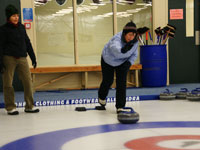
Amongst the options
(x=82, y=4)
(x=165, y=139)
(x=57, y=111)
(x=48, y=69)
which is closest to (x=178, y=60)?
(x=82, y=4)

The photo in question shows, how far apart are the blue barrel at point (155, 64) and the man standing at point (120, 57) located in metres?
3.07

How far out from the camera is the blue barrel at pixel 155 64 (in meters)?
7.59

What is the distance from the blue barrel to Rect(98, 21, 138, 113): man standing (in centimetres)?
307

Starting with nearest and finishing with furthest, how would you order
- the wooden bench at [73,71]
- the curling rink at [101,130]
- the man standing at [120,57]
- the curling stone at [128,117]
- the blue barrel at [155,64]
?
the curling rink at [101,130] < the curling stone at [128,117] < the man standing at [120,57] < the wooden bench at [73,71] < the blue barrel at [155,64]

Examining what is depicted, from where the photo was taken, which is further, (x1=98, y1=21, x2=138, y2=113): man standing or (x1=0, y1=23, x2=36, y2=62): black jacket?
(x1=0, y1=23, x2=36, y2=62): black jacket

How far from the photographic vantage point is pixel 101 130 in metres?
3.43

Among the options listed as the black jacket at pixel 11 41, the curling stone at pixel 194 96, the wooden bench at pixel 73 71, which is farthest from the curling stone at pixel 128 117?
the wooden bench at pixel 73 71

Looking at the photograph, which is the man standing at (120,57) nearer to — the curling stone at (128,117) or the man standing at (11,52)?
the curling stone at (128,117)

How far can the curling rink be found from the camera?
9.21ft

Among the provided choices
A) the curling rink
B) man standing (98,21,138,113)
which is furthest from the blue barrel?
man standing (98,21,138,113)

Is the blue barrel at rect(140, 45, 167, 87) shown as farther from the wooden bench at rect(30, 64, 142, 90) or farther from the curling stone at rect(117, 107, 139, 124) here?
the curling stone at rect(117, 107, 139, 124)

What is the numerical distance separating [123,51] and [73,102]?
6.03 feet

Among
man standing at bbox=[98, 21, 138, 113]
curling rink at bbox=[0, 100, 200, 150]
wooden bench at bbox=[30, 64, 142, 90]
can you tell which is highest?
man standing at bbox=[98, 21, 138, 113]

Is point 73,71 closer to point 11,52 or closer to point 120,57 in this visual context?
point 11,52
